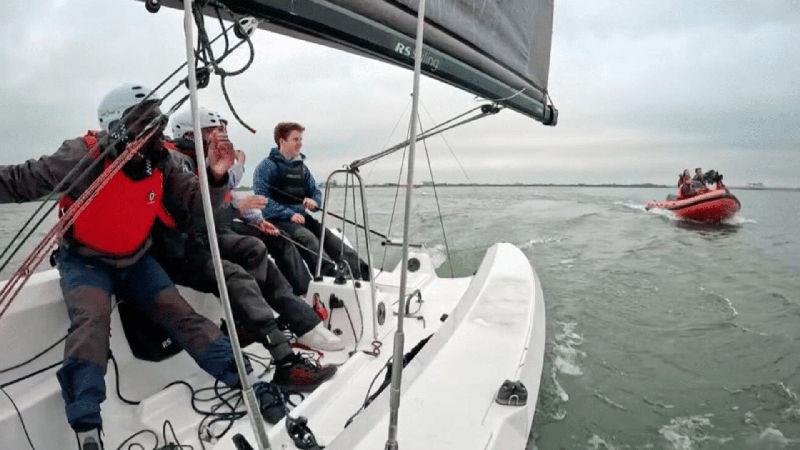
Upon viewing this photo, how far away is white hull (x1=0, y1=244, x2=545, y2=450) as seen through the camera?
1.31m

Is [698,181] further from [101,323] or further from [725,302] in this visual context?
[101,323]

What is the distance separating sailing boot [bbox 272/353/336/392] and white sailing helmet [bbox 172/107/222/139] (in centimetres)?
125

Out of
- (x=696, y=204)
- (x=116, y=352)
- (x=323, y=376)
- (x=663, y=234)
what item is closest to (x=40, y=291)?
(x=116, y=352)

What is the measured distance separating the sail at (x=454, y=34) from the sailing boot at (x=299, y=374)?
136 cm

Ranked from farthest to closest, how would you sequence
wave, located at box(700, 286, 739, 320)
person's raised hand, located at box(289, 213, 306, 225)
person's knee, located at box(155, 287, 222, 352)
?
wave, located at box(700, 286, 739, 320), person's raised hand, located at box(289, 213, 306, 225), person's knee, located at box(155, 287, 222, 352)

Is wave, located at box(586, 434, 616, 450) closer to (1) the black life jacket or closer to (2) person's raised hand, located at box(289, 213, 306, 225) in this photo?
(2) person's raised hand, located at box(289, 213, 306, 225)

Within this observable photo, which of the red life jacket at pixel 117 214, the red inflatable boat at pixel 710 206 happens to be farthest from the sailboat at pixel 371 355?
the red inflatable boat at pixel 710 206

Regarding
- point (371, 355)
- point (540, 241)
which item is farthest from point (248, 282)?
point (540, 241)

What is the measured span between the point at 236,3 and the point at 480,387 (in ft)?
4.46

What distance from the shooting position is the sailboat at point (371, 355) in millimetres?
1257

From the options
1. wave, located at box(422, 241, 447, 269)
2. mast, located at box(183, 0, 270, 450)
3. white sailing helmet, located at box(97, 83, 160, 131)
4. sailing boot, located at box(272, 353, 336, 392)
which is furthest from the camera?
wave, located at box(422, 241, 447, 269)

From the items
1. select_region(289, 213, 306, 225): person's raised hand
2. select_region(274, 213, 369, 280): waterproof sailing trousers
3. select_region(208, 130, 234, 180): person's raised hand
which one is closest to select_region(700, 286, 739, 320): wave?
select_region(274, 213, 369, 280): waterproof sailing trousers

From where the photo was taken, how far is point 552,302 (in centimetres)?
520

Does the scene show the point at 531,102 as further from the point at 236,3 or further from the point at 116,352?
the point at 116,352
